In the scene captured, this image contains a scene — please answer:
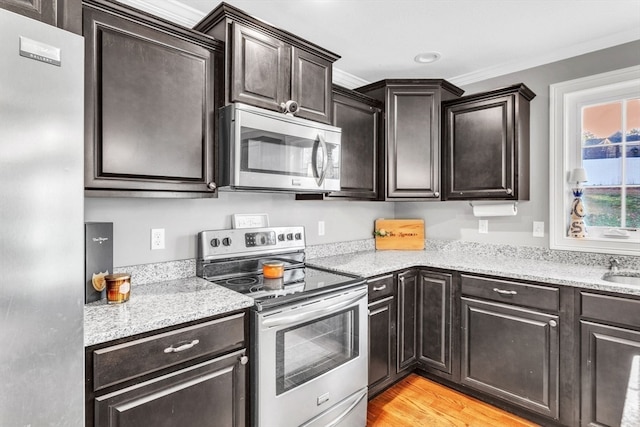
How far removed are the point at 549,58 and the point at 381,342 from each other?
2.47 meters

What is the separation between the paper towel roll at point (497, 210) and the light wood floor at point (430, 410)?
1408mm

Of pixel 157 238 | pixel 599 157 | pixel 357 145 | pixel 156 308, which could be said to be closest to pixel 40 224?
pixel 156 308

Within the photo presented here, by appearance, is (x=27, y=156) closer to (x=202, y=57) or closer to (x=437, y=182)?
(x=202, y=57)

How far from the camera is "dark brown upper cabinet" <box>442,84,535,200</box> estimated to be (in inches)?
99.2

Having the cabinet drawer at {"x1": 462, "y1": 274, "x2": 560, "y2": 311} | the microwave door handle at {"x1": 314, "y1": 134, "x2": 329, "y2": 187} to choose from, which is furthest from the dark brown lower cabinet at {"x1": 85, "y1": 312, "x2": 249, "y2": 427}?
the cabinet drawer at {"x1": 462, "y1": 274, "x2": 560, "y2": 311}

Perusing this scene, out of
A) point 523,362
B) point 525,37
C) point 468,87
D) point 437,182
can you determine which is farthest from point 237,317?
point 468,87

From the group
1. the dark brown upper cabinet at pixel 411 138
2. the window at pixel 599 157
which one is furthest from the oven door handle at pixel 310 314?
the window at pixel 599 157

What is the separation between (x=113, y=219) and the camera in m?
1.76

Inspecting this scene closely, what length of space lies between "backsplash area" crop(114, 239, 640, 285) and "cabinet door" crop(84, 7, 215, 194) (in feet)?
Answer: 1.69

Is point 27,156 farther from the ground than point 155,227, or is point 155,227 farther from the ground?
point 27,156

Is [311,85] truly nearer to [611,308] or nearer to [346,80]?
[346,80]

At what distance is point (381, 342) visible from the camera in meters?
2.32

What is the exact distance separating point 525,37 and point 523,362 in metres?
2.16

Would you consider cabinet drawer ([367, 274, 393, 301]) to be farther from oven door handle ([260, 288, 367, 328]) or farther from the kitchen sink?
the kitchen sink
